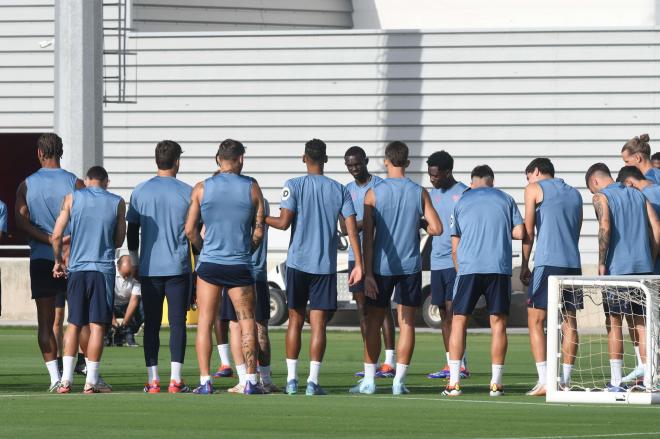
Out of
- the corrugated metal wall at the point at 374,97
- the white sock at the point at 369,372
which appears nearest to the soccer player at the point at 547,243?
the white sock at the point at 369,372

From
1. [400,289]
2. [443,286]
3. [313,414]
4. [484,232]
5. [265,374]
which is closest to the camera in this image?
[313,414]

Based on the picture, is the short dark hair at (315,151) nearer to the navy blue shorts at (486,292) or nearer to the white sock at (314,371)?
the navy blue shorts at (486,292)

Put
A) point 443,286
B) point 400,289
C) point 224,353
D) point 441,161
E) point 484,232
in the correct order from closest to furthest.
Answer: point 484,232 < point 400,289 < point 441,161 < point 224,353 < point 443,286

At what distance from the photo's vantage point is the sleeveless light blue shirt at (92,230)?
1366cm

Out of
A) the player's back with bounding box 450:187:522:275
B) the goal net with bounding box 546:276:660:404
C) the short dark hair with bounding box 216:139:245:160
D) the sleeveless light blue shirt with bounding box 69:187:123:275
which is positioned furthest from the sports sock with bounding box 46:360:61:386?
the goal net with bounding box 546:276:660:404

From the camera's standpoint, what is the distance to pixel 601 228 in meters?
14.2

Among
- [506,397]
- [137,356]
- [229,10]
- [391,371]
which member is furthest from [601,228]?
[229,10]

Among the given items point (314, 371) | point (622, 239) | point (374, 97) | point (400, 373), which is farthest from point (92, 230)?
point (374, 97)

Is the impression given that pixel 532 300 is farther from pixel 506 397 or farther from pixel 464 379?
pixel 464 379

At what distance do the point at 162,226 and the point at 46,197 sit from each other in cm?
132

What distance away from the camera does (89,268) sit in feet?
44.8

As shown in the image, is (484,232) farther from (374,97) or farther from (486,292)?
(374,97)

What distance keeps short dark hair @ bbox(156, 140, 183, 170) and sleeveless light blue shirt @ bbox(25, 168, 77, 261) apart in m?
1.05

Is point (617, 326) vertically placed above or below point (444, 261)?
below
